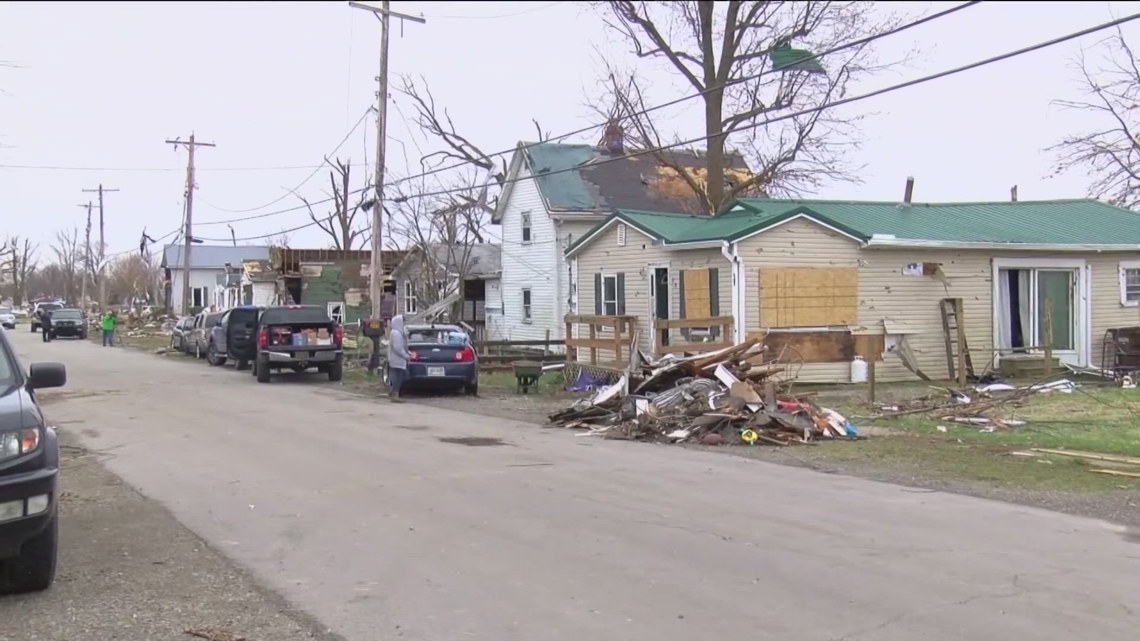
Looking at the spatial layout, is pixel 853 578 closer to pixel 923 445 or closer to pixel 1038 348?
pixel 923 445

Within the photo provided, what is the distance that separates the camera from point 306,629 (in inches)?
216

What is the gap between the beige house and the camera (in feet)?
67.6

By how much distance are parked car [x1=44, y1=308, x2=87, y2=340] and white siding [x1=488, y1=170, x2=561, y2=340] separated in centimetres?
2641

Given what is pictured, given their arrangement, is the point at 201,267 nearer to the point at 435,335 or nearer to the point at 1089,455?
the point at 435,335

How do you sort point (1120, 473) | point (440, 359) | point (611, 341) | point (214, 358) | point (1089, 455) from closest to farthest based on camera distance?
point (1120, 473) < point (1089, 455) < point (440, 359) < point (611, 341) < point (214, 358)

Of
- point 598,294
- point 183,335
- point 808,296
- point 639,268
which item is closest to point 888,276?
point 808,296

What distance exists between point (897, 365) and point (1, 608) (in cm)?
1897

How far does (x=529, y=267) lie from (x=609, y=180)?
15.0ft

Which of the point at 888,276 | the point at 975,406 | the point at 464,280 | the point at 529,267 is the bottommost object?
the point at 975,406

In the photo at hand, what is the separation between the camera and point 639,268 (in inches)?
934

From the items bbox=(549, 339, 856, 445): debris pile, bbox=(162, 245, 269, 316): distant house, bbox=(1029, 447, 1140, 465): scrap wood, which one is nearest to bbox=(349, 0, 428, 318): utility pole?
bbox=(549, 339, 856, 445): debris pile

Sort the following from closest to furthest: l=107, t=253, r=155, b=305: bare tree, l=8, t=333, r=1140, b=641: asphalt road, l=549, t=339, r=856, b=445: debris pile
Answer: l=8, t=333, r=1140, b=641: asphalt road < l=549, t=339, r=856, b=445: debris pile < l=107, t=253, r=155, b=305: bare tree

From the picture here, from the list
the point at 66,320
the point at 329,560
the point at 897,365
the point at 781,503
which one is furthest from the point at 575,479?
the point at 66,320

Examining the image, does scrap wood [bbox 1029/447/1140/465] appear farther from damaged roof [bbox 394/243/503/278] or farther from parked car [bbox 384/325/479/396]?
damaged roof [bbox 394/243/503/278]
